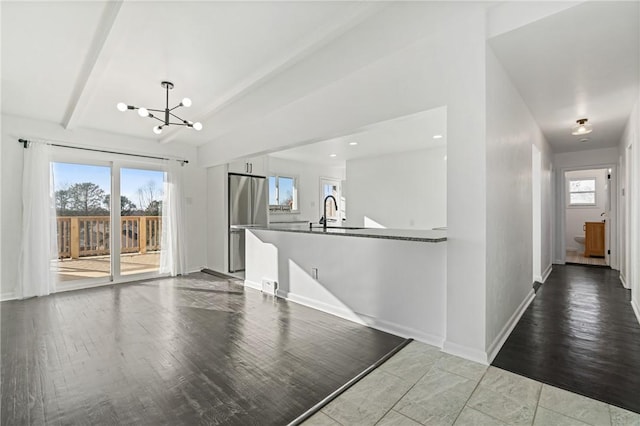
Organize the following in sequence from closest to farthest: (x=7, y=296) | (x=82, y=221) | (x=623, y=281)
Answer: (x=7, y=296) → (x=623, y=281) → (x=82, y=221)

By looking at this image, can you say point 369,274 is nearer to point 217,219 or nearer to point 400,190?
point 400,190

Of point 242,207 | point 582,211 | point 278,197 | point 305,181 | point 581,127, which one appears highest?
point 581,127

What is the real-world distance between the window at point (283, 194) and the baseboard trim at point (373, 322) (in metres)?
3.55

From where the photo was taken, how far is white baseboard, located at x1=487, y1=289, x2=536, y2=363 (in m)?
2.42

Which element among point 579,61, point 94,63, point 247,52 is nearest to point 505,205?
point 579,61

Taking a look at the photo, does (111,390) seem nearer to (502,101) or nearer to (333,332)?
(333,332)

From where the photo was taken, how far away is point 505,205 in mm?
2783

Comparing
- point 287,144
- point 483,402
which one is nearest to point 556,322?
point 483,402

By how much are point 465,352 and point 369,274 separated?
3.64 ft

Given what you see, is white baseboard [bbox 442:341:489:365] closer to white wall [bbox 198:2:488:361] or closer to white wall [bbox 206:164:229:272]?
white wall [bbox 198:2:488:361]

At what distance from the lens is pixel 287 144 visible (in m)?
4.00

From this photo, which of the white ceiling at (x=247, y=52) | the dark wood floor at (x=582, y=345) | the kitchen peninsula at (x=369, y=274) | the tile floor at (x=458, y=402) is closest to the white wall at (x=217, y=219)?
the kitchen peninsula at (x=369, y=274)

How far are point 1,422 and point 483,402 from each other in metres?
2.87

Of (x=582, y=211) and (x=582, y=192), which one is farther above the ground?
(x=582, y=192)
